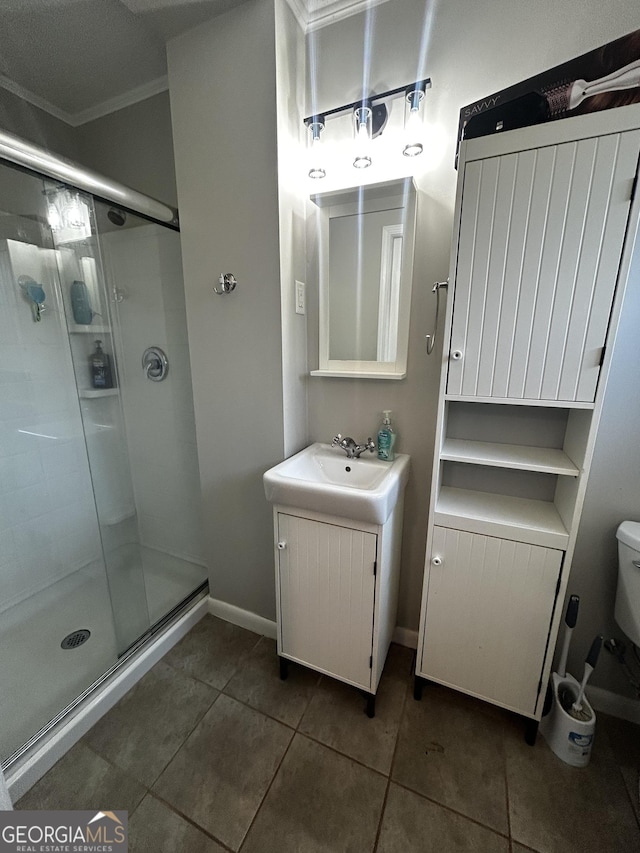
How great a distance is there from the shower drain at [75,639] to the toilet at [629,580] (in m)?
2.22

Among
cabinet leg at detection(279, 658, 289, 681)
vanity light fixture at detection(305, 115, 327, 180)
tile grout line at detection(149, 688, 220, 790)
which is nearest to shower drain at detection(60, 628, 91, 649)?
tile grout line at detection(149, 688, 220, 790)

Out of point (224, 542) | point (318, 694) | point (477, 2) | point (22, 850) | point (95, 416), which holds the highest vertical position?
point (477, 2)

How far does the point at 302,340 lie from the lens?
1.48 m

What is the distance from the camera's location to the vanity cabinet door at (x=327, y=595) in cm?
116

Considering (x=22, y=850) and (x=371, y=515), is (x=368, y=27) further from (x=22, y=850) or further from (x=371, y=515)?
(x=22, y=850)

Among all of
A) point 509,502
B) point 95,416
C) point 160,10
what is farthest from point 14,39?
point 509,502

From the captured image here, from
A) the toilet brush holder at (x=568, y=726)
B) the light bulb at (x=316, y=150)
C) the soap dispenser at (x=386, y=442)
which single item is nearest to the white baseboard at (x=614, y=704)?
the toilet brush holder at (x=568, y=726)

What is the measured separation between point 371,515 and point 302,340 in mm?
831

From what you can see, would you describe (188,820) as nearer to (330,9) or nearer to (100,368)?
(100,368)

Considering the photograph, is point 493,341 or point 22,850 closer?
point 22,850

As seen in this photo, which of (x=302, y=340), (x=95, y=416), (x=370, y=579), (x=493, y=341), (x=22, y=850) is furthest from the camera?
(x=95, y=416)

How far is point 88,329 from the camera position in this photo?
5.72 feet

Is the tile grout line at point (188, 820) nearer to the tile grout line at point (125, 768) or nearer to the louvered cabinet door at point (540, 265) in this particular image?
the tile grout line at point (125, 768)

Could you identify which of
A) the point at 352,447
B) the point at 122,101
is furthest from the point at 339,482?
the point at 122,101
